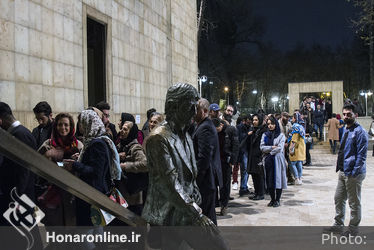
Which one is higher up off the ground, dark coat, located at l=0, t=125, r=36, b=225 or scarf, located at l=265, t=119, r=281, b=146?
scarf, located at l=265, t=119, r=281, b=146

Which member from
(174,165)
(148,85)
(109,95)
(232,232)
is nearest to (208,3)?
(148,85)

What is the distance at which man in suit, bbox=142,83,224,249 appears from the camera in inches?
97.0

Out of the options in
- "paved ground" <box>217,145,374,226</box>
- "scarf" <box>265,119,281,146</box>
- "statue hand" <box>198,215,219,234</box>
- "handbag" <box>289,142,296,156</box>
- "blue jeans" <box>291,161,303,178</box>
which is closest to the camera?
"statue hand" <box>198,215,219,234</box>

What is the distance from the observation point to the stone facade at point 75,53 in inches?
285

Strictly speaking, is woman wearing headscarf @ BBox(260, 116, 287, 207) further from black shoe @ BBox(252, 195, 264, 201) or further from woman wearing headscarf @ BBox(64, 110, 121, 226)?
woman wearing headscarf @ BBox(64, 110, 121, 226)

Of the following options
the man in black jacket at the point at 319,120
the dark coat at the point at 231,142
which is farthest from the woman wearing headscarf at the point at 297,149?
the man in black jacket at the point at 319,120

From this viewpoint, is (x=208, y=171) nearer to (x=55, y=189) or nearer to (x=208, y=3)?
(x=55, y=189)

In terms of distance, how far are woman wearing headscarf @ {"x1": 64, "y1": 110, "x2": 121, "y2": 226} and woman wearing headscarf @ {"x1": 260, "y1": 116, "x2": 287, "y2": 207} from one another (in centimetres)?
429

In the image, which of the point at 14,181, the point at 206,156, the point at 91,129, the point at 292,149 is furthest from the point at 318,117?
the point at 14,181

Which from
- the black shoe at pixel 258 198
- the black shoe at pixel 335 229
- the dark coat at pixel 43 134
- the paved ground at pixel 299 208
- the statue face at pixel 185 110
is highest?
the statue face at pixel 185 110

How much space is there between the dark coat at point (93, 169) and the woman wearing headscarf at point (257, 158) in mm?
4813

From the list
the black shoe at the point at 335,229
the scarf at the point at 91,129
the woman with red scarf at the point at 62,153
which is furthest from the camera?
the black shoe at the point at 335,229

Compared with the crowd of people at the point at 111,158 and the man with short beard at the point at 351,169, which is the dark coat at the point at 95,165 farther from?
the man with short beard at the point at 351,169

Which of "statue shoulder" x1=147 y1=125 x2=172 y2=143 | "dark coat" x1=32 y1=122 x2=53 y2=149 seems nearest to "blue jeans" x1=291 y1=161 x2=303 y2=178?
"dark coat" x1=32 y1=122 x2=53 y2=149
